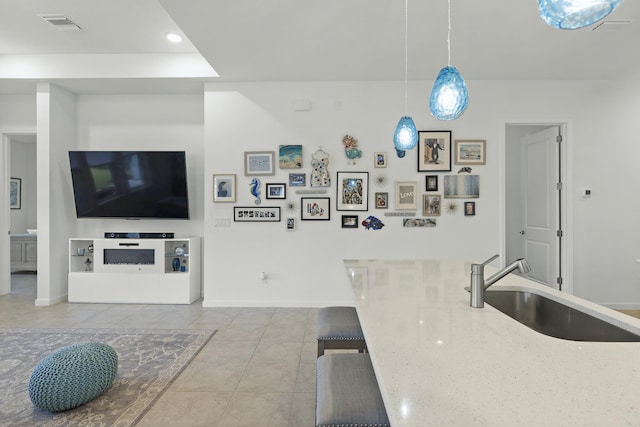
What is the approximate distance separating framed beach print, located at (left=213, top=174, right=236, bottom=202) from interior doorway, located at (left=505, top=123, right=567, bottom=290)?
3374 millimetres

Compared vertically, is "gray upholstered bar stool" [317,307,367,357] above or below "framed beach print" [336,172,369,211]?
below

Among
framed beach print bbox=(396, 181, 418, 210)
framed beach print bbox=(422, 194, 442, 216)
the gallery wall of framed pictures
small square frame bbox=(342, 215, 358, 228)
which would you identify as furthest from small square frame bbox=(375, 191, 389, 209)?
framed beach print bbox=(422, 194, 442, 216)

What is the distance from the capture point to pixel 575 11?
3.11 feet

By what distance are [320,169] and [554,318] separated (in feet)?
9.21

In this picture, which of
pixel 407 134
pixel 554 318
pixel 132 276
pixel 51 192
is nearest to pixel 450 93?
pixel 407 134

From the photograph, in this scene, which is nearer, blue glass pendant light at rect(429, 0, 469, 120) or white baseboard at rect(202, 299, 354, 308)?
blue glass pendant light at rect(429, 0, 469, 120)

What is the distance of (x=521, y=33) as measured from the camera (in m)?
2.86

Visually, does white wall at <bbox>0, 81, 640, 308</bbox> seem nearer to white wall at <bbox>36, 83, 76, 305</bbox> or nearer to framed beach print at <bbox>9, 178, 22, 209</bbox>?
white wall at <bbox>36, 83, 76, 305</bbox>

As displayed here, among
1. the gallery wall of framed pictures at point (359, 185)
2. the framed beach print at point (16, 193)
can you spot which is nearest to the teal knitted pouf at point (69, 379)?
the gallery wall of framed pictures at point (359, 185)

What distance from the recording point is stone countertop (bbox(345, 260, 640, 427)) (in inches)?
24.9

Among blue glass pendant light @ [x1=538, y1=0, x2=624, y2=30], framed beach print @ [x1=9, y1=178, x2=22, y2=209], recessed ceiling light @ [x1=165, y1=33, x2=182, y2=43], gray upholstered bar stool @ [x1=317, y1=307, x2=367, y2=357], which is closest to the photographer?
blue glass pendant light @ [x1=538, y1=0, x2=624, y2=30]

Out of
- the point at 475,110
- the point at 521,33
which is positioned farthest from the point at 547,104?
the point at 521,33

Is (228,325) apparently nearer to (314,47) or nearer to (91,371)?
(91,371)

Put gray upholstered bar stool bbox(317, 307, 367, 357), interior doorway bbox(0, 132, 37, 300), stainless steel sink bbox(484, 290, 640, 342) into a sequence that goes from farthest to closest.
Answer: interior doorway bbox(0, 132, 37, 300) < gray upholstered bar stool bbox(317, 307, 367, 357) < stainless steel sink bbox(484, 290, 640, 342)
